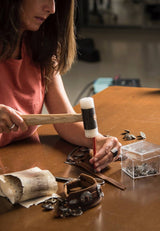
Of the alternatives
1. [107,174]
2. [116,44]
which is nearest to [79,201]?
[107,174]

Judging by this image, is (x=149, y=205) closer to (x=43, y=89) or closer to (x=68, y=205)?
(x=68, y=205)

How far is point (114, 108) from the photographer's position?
2.46 metres

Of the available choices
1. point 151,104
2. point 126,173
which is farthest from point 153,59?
point 126,173

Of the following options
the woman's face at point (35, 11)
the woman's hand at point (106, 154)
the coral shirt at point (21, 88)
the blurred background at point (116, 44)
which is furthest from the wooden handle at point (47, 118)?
the blurred background at point (116, 44)

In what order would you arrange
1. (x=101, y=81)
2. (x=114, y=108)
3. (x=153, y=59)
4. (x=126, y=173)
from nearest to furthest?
(x=126, y=173), (x=114, y=108), (x=101, y=81), (x=153, y=59)

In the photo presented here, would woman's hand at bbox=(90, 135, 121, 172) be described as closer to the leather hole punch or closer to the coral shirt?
the leather hole punch

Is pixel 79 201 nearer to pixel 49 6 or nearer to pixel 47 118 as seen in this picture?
pixel 47 118

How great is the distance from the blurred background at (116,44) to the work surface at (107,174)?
277 centimetres

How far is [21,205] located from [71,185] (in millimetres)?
205

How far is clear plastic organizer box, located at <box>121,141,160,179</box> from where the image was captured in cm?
162

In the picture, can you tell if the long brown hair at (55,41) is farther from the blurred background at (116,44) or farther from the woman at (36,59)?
the blurred background at (116,44)


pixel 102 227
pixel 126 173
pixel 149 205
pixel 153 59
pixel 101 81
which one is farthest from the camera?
pixel 153 59

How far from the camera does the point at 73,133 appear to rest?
6.51 ft

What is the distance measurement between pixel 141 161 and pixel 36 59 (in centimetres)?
80
